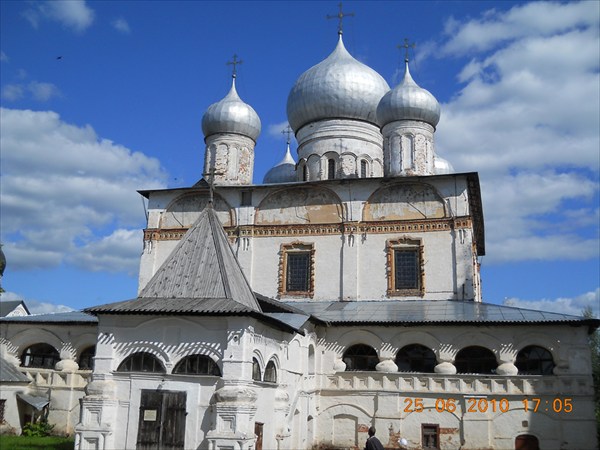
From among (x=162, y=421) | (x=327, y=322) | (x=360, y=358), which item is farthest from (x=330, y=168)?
(x=162, y=421)

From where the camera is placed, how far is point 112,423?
1059 cm

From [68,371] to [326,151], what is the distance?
33.6 feet

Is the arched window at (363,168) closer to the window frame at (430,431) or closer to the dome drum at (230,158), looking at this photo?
the dome drum at (230,158)

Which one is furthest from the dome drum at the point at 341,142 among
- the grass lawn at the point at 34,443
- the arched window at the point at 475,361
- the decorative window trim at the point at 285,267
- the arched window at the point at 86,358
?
the grass lawn at the point at 34,443

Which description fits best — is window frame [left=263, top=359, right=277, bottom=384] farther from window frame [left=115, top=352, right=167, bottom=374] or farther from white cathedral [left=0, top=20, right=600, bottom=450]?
window frame [left=115, top=352, right=167, bottom=374]

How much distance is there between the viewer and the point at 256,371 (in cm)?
1109

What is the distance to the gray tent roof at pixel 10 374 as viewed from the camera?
587 inches

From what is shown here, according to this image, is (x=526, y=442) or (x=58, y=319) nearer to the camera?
(x=526, y=442)

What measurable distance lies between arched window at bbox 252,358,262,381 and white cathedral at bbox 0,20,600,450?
3.4 inches

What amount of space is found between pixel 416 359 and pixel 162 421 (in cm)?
706

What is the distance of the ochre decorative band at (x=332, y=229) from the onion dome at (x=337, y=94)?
4932 millimetres

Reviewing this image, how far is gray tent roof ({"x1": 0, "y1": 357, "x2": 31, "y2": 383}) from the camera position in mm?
14898

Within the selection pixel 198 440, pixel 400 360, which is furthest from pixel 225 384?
pixel 400 360

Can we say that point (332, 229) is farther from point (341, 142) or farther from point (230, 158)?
point (230, 158)
